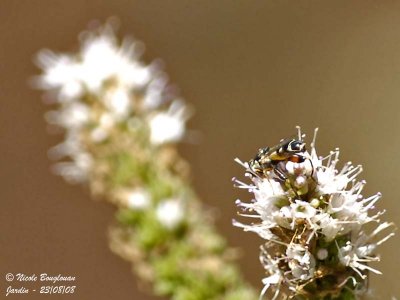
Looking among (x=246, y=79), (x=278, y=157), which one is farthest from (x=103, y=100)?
(x=246, y=79)

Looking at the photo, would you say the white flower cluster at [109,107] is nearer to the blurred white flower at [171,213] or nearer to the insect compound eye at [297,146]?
the blurred white flower at [171,213]

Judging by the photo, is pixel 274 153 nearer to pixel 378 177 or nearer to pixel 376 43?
pixel 378 177

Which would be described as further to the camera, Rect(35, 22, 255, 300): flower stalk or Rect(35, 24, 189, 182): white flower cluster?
Rect(35, 24, 189, 182): white flower cluster

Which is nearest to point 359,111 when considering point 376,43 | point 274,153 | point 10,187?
point 376,43

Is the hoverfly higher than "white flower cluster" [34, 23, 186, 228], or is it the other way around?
"white flower cluster" [34, 23, 186, 228]

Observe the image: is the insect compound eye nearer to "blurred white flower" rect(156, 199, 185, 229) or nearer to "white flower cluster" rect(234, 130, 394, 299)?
"white flower cluster" rect(234, 130, 394, 299)

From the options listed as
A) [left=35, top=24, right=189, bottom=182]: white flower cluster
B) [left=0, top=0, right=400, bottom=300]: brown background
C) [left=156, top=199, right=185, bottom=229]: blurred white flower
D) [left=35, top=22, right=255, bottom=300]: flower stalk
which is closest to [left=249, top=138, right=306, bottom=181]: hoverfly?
[left=35, top=22, right=255, bottom=300]: flower stalk

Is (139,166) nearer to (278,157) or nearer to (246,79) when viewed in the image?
(278,157)
